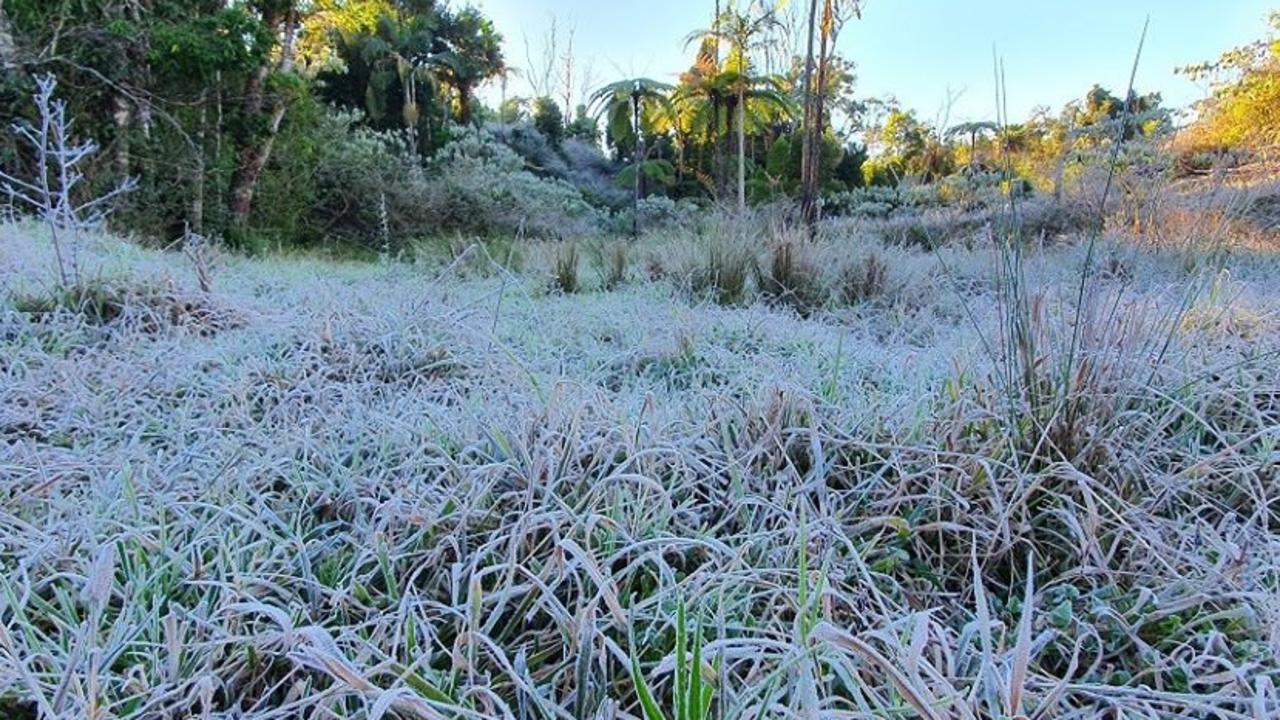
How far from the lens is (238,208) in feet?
25.8

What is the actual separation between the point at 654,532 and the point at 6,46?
301 inches

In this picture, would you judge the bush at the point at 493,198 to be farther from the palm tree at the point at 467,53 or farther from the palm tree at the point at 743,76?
the palm tree at the point at 467,53

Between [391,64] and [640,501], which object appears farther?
[391,64]

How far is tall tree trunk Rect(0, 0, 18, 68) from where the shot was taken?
555cm

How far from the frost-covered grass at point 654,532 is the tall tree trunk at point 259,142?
22.8 feet

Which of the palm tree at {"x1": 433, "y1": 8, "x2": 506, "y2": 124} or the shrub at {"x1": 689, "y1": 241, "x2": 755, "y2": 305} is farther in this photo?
the palm tree at {"x1": 433, "y1": 8, "x2": 506, "y2": 124}

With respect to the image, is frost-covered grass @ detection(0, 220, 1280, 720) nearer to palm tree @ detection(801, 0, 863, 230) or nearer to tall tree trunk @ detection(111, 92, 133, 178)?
tall tree trunk @ detection(111, 92, 133, 178)

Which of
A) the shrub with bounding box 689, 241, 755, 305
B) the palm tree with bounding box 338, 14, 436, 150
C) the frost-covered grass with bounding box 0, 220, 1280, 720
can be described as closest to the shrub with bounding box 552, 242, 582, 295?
the shrub with bounding box 689, 241, 755, 305

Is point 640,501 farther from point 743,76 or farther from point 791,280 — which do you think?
point 743,76

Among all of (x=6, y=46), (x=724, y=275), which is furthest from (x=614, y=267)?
(x=6, y=46)

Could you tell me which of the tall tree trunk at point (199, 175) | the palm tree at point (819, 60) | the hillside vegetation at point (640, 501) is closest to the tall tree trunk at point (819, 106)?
the palm tree at point (819, 60)

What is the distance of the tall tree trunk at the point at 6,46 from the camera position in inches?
219

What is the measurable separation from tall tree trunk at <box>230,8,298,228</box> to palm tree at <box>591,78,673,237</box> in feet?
30.5

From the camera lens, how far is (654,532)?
102cm
